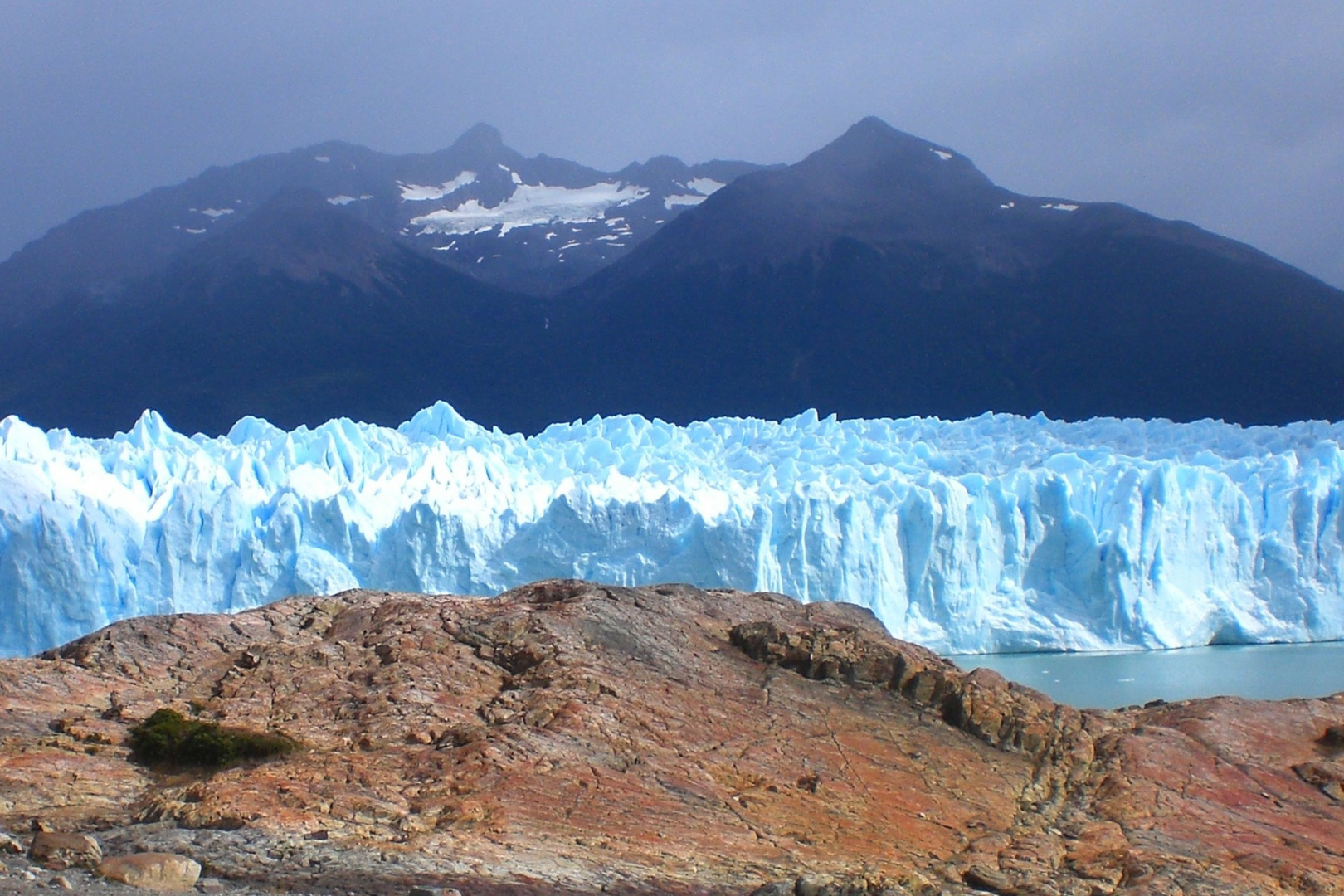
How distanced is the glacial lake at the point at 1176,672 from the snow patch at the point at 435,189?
45.5 metres

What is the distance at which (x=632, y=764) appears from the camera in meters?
4.89

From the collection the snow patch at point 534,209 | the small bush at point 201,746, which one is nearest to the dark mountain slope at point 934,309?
the snow patch at point 534,209

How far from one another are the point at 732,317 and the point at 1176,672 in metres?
30.2

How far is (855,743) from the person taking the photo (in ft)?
17.9

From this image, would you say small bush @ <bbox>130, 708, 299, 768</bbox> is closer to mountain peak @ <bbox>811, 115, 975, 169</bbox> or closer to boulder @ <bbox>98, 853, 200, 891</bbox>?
boulder @ <bbox>98, 853, 200, 891</bbox>

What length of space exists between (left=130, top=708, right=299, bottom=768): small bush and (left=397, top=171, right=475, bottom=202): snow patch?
52.4m

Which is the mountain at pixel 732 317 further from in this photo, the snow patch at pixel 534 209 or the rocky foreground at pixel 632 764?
the rocky foreground at pixel 632 764

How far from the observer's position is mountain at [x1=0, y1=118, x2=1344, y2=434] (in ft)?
116

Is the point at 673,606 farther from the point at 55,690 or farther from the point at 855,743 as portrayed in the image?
the point at 55,690

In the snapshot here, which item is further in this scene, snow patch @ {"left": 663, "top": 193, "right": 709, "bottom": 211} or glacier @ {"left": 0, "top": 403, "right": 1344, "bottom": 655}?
snow patch @ {"left": 663, "top": 193, "right": 709, "bottom": 211}

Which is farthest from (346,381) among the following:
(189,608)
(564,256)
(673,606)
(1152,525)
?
(673,606)

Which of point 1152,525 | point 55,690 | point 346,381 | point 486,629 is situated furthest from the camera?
point 346,381

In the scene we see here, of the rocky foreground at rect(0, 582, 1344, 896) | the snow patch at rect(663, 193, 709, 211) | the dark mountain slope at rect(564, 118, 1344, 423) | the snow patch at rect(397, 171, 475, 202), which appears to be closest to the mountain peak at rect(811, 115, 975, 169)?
the dark mountain slope at rect(564, 118, 1344, 423)

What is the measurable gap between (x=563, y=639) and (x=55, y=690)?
7.22ft
